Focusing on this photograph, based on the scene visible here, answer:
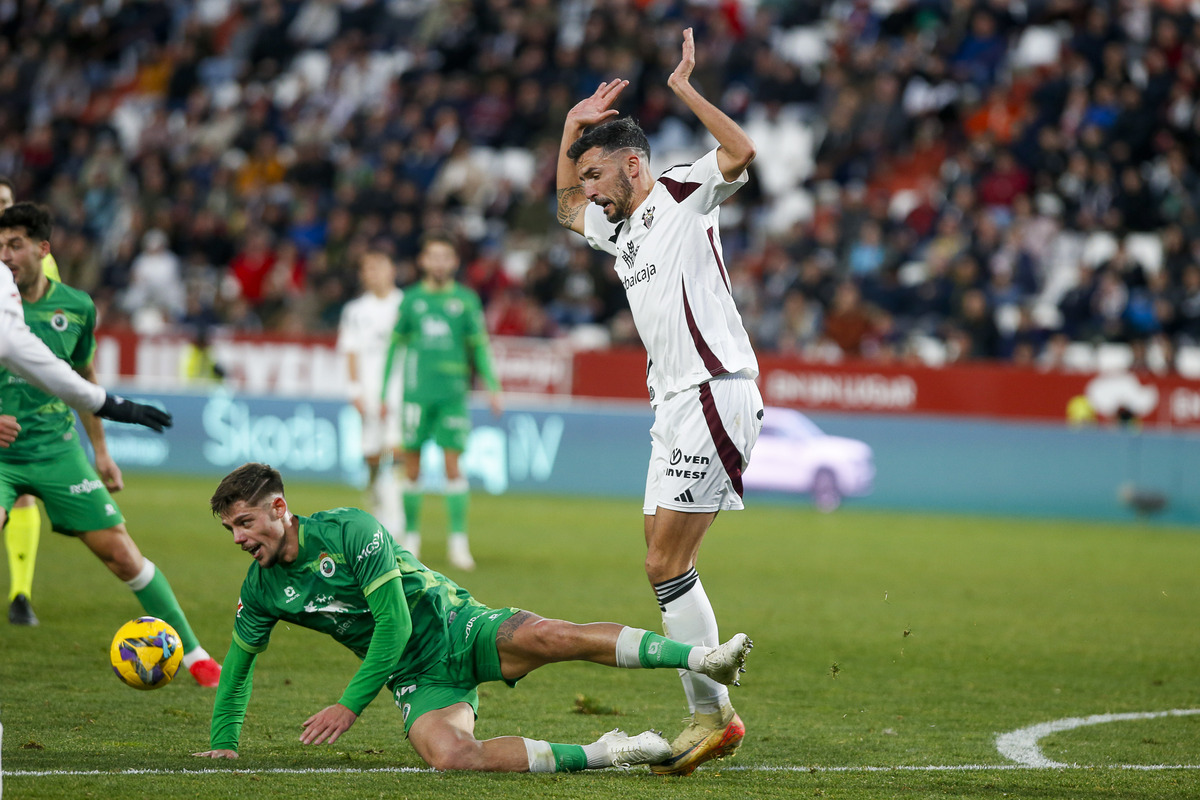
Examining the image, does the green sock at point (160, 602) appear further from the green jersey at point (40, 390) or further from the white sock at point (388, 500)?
the white sock at point (388, 500)

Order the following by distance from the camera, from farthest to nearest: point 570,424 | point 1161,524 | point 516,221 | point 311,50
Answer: point 311,50 → point 516,221 → point 570,424 → point 1161,524

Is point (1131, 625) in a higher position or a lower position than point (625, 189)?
lower

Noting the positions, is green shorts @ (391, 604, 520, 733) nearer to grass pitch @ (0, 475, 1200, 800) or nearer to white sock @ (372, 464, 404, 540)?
grass pitch @ (0, 475, 1200, 800)

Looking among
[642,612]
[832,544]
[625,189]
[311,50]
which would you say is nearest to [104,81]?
[311,50]

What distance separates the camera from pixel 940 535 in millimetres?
15180

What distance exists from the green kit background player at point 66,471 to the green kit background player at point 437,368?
4.73 metres

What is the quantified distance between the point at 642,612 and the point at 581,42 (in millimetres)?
16659

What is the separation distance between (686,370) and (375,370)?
27.9ft

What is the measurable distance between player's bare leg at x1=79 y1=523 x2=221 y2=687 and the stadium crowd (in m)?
13.6

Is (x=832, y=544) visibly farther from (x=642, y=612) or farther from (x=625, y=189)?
(x=625, y=189)

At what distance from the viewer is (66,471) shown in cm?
692

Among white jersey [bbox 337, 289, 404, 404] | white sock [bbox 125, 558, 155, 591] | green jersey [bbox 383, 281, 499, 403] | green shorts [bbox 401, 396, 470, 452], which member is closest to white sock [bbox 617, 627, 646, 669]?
white sock [bbox 125, 558, 155, 591]

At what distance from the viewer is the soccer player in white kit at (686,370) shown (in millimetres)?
5477

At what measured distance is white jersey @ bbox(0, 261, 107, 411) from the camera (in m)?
4.76
